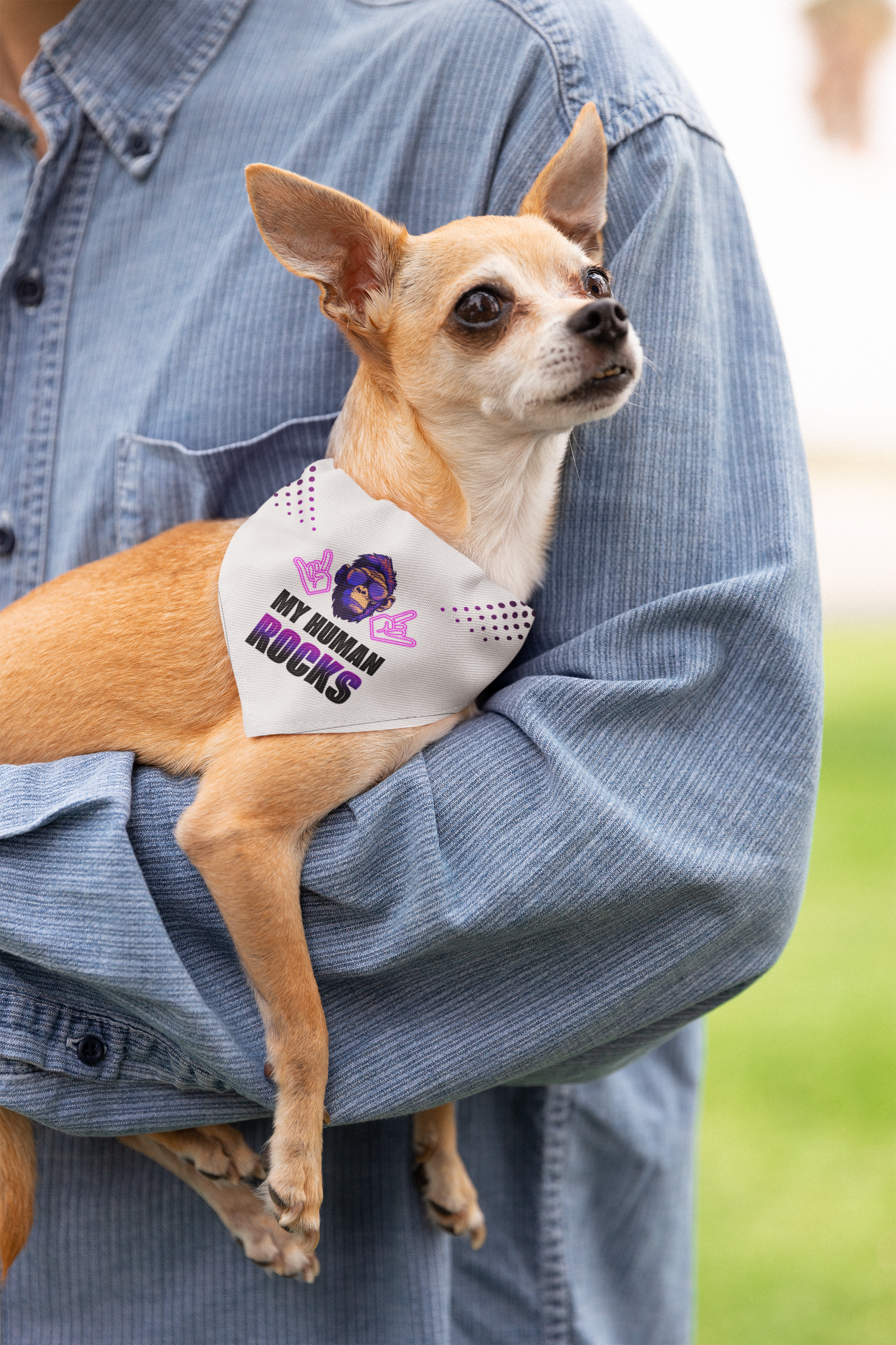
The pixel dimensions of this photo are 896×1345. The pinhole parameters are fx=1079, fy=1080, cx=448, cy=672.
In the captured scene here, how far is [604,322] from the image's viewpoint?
1.50 meters

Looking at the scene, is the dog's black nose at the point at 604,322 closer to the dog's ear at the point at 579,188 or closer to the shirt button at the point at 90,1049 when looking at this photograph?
the dog's ear at the point at 579,188

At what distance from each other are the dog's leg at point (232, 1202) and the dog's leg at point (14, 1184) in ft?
0.47

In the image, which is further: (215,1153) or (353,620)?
(215,1153)

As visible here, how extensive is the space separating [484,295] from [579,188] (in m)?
0.21

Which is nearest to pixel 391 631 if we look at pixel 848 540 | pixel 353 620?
pixel 353 620

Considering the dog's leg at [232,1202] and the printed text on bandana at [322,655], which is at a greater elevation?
the printed text on bandana at [322,655]

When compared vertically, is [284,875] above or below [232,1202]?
above

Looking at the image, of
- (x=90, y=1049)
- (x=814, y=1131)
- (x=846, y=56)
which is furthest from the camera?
(x=846, y=56)

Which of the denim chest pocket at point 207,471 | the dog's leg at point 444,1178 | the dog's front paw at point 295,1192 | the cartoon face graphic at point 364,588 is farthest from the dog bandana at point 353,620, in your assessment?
the dog's leg at point 444,1178

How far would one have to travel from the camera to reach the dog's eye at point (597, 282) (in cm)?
164

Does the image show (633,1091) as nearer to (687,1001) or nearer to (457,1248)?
(457,1248)

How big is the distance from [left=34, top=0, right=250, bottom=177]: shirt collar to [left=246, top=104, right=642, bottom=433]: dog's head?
1.54 ft

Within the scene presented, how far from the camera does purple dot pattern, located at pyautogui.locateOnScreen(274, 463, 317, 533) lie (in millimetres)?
1557

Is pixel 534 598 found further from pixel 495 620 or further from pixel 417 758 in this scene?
pixel 417 758
